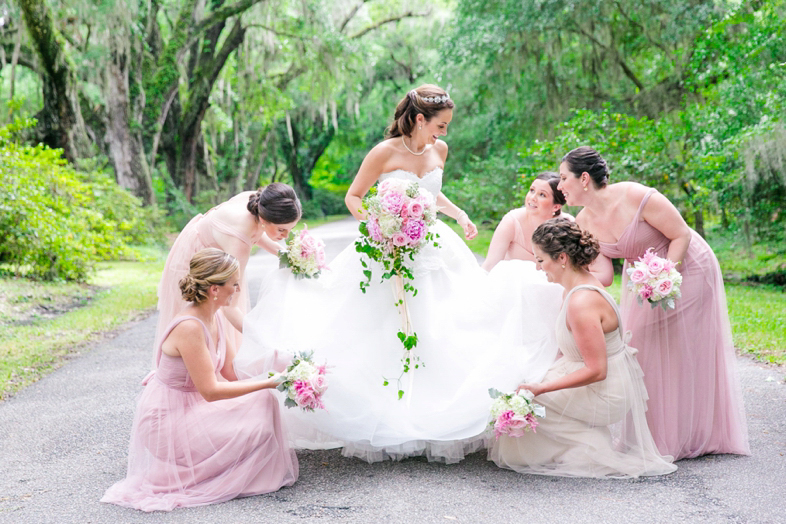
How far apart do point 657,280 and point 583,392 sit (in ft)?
2.55

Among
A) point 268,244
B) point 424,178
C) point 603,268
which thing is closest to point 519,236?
point 603,268

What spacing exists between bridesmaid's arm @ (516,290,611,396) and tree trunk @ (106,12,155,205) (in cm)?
1718

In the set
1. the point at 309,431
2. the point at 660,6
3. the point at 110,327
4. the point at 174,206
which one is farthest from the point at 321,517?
the point at 174,206

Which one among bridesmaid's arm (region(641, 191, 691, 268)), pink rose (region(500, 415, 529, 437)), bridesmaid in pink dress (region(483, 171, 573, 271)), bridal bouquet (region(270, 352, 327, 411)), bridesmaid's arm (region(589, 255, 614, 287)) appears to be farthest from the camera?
bridesmaid in pink dress (region(483, 171, 573, 271))

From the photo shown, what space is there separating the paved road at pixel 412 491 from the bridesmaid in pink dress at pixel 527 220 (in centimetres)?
153

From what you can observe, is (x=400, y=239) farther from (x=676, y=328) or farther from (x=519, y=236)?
(x=676, y=328)

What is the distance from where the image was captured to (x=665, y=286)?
13.1ft

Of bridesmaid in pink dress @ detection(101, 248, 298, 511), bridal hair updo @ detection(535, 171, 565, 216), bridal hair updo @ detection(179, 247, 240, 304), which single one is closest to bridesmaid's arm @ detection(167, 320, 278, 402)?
bridesmaid in pink dress @ detection(101, 248, 298, 511)

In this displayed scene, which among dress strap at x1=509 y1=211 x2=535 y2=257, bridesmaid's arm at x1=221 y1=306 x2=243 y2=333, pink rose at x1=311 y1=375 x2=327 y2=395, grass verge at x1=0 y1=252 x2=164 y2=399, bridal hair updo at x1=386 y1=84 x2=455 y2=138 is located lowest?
grass verge at x1=0 y1=252 x2=164 y2=399

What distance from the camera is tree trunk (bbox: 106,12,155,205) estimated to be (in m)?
18.3

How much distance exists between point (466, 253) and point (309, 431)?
1597mm

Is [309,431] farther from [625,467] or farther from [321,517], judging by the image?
[625,467]

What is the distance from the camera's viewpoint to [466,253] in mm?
4836

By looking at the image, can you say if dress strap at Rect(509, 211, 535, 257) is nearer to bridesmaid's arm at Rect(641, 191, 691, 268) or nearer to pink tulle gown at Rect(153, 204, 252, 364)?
bridesmaid's arm at Rect(641, 191, 691, 268)
